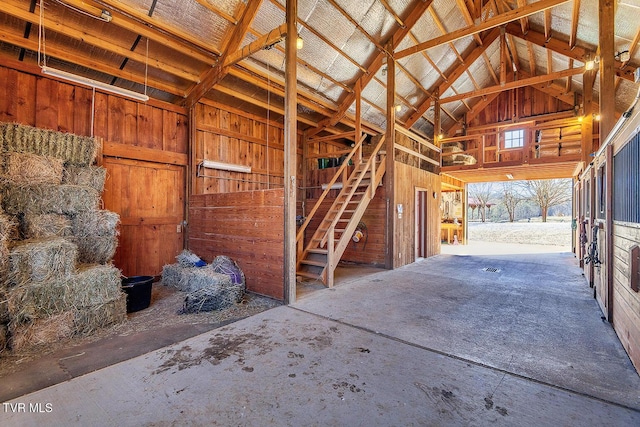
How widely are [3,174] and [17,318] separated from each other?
1638 mm

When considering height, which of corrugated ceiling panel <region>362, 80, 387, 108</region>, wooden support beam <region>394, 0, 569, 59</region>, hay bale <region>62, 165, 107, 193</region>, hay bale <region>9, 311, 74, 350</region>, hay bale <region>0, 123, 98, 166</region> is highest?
wooden support beam <region>394, 0, 569, 59</region>

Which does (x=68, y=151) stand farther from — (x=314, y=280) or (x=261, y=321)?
(x=314, y=280)

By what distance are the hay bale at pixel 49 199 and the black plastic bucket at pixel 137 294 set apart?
116cm

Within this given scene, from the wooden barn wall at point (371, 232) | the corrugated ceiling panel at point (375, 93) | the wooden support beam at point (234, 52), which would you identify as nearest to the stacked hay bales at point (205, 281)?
the wooden support beam at point (234, 52)

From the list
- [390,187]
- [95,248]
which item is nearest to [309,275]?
[390,187]

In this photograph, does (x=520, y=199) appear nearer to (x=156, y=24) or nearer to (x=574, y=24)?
(x=574, y=24)

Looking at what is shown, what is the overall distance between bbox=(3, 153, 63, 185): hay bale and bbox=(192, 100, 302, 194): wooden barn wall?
264 centimetres

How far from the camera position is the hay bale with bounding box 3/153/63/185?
3.42 m

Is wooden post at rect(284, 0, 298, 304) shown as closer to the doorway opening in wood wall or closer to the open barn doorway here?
the doorway opening in wood wall

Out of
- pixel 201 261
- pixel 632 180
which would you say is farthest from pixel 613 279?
pixel 201 261

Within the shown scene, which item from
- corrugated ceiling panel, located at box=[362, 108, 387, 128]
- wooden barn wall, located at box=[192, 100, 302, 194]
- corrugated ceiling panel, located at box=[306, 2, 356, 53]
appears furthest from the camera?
corrugated ceiling panel, located at box=[362, 108, 387, 128]

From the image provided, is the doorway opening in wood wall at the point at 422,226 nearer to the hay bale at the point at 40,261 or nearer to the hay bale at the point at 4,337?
the hay bale at the point at 40,261

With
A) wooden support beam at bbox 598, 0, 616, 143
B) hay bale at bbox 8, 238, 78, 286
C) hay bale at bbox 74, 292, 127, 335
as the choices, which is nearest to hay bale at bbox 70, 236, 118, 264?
hay bale at bbox 8, 238, 78, 286

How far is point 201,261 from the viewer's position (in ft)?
18.1
